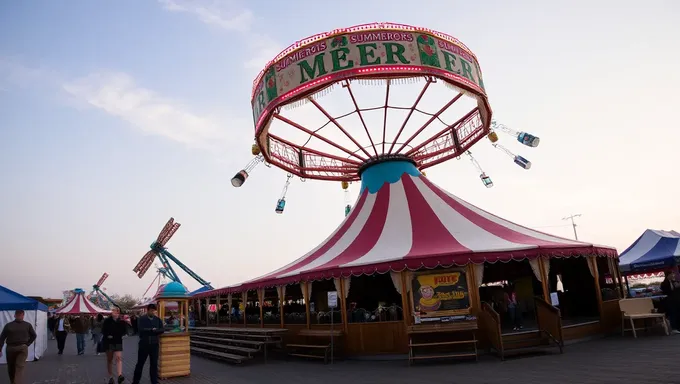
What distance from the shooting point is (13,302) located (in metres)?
12.6

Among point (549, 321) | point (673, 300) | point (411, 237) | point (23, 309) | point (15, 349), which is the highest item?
point (411, 237)

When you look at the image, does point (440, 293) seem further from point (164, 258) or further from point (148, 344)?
point (164, 258)

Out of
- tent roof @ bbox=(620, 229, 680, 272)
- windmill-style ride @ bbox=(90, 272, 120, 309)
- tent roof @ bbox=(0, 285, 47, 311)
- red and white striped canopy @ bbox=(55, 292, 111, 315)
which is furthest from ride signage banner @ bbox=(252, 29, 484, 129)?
windmill-style ride @ bbox=(90, 272, 120, 309)

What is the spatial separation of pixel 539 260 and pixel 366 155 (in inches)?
258

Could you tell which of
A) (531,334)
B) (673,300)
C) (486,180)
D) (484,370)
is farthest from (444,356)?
(486,180)

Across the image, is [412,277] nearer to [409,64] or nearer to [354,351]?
[354,351]

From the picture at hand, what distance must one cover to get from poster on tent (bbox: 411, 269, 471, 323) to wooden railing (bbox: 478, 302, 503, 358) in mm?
366

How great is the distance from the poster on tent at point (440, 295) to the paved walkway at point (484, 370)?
1126 millimetres

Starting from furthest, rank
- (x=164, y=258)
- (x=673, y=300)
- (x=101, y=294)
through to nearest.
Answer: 1. (x=101, y=294)
2. (x=164, y=258)
3. (x=673, y=300)

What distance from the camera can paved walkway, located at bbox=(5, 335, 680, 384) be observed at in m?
5.75

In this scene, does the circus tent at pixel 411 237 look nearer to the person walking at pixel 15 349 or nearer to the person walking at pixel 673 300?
the person walking at pixel 673 300

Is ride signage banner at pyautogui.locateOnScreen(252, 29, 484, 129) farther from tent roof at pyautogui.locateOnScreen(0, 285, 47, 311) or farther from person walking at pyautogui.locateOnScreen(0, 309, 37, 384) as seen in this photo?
tent roof at pyautogui.locateOnScreen(0, 285, 47, 311)

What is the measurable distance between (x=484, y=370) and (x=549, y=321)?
8.38 feet

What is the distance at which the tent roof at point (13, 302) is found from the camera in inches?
489
